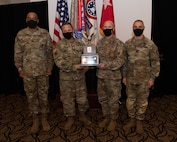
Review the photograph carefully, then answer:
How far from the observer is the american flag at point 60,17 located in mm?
3435

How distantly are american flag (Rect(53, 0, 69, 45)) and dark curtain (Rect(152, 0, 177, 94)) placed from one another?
1.63m

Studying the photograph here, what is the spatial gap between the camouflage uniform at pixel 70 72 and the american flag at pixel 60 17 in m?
0.78

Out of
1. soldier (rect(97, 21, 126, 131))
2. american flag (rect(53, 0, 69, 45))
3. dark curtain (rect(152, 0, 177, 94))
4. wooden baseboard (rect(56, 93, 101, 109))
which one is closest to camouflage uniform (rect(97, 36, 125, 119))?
soldier (rect(97, 21, 126, 131))

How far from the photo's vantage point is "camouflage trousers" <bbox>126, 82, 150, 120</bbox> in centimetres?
258

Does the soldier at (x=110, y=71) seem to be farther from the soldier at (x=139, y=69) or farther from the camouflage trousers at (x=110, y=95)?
the soldier at (x=139, y=69)

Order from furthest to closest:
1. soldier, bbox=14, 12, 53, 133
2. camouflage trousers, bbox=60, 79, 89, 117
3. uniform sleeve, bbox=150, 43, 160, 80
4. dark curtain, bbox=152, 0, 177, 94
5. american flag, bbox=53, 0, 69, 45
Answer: dark curtain, bbox=152, 0, 177, 94, american flag, bbox=53, 0, 69, 45, camouflage trousers, bbox=60, 79, 89, 117, soldier, bbox=14, 12, 53, 133, uniform sleeve, bbox=150, 43, 160, 80

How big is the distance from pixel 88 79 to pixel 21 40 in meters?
1.50

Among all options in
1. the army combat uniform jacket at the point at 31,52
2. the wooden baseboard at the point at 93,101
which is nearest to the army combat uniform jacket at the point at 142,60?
the wooden baseboard at the point at 93,101

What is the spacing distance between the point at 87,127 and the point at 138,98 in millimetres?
837

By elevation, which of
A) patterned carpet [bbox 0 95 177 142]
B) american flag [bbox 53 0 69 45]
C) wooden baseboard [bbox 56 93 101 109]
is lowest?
patterned carpet [bbox 0 95 177 142]

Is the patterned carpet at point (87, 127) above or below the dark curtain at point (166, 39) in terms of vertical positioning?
below

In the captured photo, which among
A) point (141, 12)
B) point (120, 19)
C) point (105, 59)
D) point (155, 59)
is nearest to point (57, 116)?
point (105, 59)

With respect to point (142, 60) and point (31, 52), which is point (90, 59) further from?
point (31, 52)

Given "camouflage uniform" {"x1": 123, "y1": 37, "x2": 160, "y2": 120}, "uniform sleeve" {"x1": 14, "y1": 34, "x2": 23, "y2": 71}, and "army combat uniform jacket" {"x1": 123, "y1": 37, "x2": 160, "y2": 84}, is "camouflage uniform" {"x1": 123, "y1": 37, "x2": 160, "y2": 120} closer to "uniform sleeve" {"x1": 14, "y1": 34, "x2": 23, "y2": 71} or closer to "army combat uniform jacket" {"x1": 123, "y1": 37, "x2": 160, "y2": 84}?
"army combat uniform jacket" {"x1": 123, "y1": 37, "x2": 160, "y2": 84}
